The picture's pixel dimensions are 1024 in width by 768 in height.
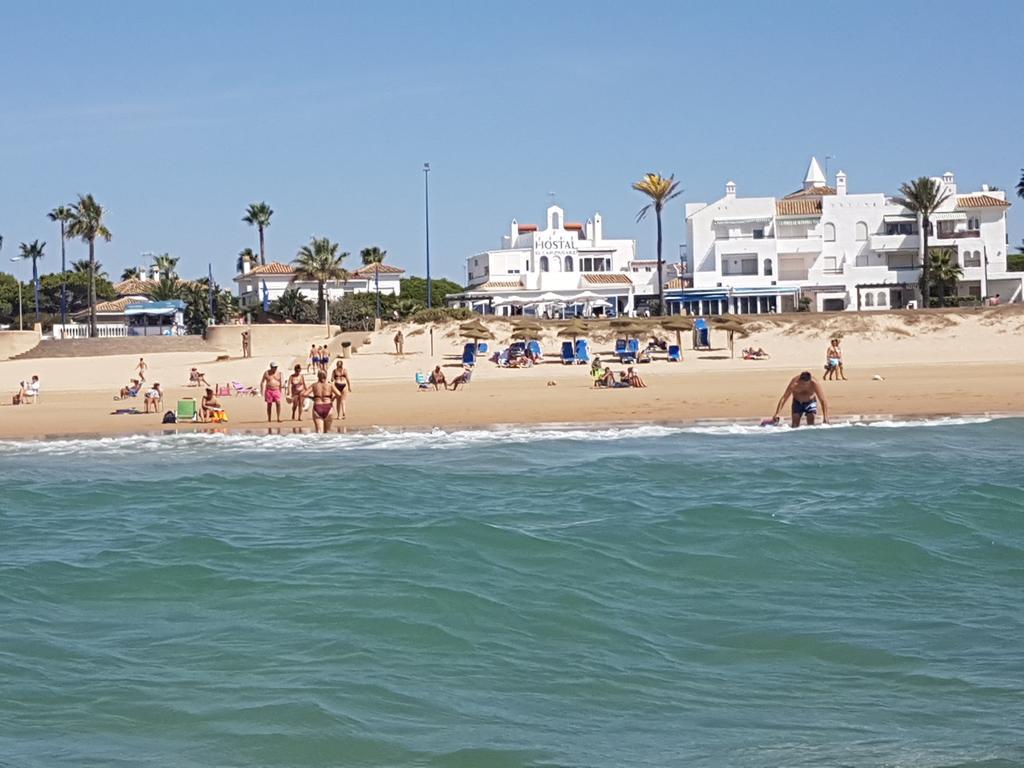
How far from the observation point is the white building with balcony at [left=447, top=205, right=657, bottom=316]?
6506 cm

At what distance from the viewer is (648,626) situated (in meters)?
9.49

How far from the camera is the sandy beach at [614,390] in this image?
24.5 meters

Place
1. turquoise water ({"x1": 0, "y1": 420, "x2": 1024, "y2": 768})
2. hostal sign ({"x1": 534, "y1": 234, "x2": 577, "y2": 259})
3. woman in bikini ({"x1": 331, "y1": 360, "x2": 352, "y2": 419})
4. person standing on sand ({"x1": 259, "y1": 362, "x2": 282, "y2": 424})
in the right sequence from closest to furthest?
turquoise water ({"x1": 0, "y1": 420, "x2": 1024, "y2": 768}) < person standing on sand ({"x1": 259, "y1": 362, "x2": 282, "y2": 424}) < woman in bikini ({"x1": 331, "y1": 360, "x2": 352, "y2": 419}) < hostal sign ({"x1": 534, "y1": 234, "x2": 577, "y2": 259})

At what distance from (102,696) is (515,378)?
26.5 meters

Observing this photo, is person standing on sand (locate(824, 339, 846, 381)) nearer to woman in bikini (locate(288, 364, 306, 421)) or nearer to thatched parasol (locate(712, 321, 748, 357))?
thatched parasol (locate(712, 321, 748, 357))

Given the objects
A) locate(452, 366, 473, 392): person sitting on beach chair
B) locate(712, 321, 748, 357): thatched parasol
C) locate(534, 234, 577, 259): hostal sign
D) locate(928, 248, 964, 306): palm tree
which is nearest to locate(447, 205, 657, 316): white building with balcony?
locate(534, 234, 577, 259): hostal sign

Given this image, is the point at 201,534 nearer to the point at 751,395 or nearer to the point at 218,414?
the point at 218,414

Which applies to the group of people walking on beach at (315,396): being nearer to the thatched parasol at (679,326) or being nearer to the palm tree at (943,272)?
the thatched parasol at (679,326)

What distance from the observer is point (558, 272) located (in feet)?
233

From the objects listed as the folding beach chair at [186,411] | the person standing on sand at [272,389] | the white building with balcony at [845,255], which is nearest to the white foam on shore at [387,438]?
the person standing on sand at [272,389]

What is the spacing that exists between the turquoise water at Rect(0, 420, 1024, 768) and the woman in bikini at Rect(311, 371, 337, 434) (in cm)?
411

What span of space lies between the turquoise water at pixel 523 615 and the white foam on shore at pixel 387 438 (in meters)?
2.97

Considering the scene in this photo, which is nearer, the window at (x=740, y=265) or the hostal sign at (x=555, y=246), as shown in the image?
the window at (x=740, y=265)

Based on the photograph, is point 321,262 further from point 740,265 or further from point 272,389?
point 272,389
